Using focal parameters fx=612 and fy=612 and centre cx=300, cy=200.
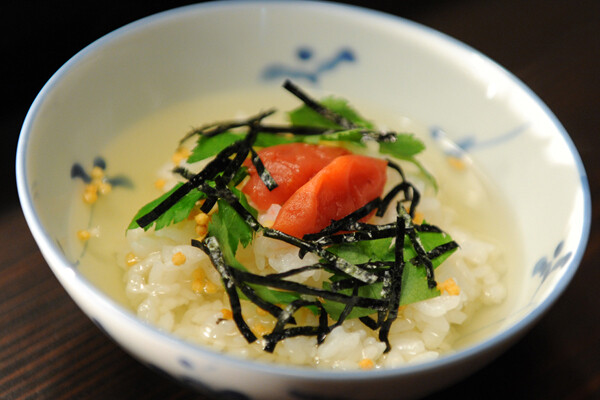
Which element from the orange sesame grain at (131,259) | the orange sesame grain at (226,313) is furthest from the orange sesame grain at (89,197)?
the orange sesame grain at (226,313)

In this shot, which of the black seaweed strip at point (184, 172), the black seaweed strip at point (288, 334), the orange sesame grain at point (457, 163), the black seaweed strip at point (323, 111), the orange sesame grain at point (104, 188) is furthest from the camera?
the orange sesame grain at point (457, 163)

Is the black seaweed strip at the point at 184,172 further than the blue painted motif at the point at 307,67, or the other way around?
the blue painted motif at the point at 307,67

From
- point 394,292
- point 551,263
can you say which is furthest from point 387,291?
point 551,263

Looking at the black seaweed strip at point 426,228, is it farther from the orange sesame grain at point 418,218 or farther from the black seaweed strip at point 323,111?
the black seaweed strip at point 323,111

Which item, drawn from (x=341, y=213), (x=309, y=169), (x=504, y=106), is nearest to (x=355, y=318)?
(x=341, y=213)

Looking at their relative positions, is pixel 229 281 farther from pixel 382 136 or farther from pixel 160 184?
pixel 382 136

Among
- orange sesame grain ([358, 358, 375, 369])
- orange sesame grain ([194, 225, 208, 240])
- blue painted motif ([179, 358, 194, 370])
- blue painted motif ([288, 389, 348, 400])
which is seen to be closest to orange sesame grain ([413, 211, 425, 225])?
orange sesame grain ([358, 358, 375, 369])

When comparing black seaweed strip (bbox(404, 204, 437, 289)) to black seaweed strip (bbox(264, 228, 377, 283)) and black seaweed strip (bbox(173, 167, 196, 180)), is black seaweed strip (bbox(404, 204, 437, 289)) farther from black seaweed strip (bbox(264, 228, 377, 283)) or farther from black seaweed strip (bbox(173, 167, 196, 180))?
black seaweed strip (bbox(173, 167, 196, 180))
